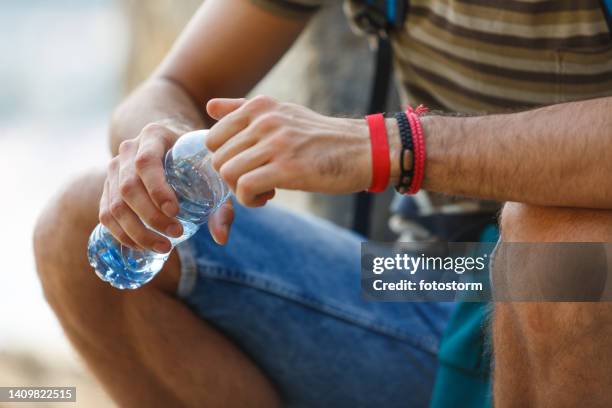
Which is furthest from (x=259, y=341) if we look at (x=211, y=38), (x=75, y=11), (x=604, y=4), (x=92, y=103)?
(x=75, y=11)

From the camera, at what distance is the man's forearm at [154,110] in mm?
1897

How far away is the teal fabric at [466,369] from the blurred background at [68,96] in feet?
2.45

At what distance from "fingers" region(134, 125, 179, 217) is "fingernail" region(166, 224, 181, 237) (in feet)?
0.08

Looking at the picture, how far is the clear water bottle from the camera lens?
158 centimetres

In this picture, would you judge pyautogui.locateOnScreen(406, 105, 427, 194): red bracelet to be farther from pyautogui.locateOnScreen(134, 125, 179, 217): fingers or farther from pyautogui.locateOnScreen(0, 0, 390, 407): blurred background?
pyautogui.locateOnScreen(0, 0, 390, 407): blurred background

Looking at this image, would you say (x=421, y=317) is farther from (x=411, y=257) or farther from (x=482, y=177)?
(x=482, y=177)

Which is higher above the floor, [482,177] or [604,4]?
[604,4]

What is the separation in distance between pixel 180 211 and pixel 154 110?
0.40 m

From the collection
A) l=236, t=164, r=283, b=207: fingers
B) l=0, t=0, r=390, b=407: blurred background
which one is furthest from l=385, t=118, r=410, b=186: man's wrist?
l=0, t=0, r=390, b=407: blurred background

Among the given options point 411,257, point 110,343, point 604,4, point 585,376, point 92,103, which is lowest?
point 92,103

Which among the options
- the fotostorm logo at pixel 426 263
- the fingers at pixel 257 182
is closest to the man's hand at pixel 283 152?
the fingers at pixel 257 182

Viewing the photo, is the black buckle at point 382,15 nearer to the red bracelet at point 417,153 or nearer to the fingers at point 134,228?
the red bracelet at point 417,153

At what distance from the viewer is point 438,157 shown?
1426 millimetres

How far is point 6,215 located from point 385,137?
388 cm
